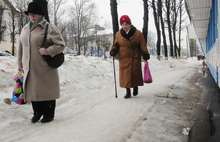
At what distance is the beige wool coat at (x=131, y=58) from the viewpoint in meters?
4.82

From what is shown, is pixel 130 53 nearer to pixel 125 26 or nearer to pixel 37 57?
pixel 125 26

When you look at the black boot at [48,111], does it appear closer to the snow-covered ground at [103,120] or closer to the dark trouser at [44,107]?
the dark trouser at [44,107]

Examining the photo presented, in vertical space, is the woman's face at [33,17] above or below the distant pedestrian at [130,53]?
above

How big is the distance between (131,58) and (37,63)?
7.28 feet

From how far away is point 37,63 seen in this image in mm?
3359

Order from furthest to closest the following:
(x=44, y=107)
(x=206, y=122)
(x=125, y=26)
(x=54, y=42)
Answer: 1. (x=125, y=26)
2. (x=44, y=107)
3. (x=54, y=42)
4. (x=206, y=122)

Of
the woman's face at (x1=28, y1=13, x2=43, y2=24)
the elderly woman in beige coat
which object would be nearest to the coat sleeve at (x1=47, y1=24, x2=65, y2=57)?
the elderly woman in beige coat

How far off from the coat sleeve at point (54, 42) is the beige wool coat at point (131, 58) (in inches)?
73.1

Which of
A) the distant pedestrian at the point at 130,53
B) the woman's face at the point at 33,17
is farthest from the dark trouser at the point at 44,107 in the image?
the distant pedestrian at the point at 130,53

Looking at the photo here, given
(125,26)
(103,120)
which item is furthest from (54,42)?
(125,26)

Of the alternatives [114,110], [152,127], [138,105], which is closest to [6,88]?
[114,110]

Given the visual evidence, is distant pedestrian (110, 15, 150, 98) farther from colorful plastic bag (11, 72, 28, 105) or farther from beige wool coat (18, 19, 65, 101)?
colorful plastic bag (11, 72, 28, 105)

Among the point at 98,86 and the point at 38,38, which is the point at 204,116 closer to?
the point at 38,38

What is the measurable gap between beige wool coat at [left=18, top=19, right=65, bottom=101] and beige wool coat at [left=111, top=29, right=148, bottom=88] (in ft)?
6.11
